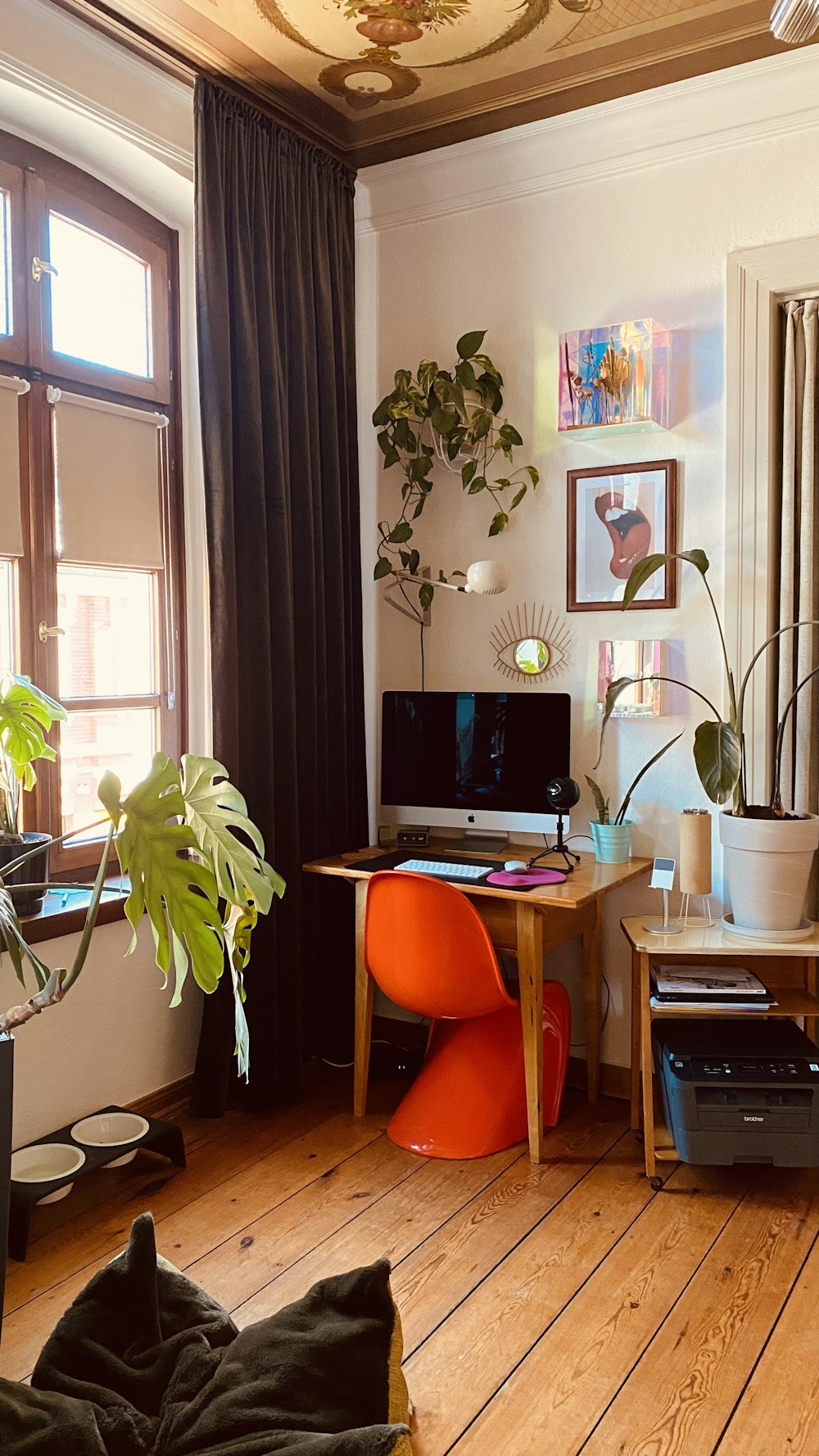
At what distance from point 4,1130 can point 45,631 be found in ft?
4.28

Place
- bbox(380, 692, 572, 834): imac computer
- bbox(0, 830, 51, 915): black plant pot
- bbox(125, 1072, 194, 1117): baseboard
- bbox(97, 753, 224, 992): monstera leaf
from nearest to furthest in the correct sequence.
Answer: bbox(97, 753, 224, 992): monstera leaf → bbox(0, 830, 51, 915): black plant pot → bbox(125, 1072, 194, 1117): baseboard → bbox(380, 692, 572, 834): imac computer

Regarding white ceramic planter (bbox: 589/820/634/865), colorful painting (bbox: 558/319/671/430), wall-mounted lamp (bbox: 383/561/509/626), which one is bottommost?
white ceramic planter (bbox: 589/820/634/865)

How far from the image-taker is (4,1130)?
1.88 meters

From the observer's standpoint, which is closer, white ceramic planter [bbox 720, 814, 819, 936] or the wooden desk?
white ceramic planter [bbox 720, 814, 819, 936]

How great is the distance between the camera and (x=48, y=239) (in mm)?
2777

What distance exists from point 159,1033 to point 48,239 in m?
2.13

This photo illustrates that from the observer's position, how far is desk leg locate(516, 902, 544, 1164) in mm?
2816

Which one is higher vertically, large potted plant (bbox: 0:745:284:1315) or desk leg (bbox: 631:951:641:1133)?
large potted plant (bbox: 0:745:284:1315)

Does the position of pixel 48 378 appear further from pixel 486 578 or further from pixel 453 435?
pixel 486 578

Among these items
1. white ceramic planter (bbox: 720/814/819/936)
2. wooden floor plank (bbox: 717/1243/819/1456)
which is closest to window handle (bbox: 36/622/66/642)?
white ceramic planter (bbox: 720/814/819/936)

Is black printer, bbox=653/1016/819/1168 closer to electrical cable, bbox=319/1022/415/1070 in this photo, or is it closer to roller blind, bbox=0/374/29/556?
electrical cable, bbox=319/1022/415/1070

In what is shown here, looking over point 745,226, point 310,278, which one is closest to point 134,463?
point 310,278

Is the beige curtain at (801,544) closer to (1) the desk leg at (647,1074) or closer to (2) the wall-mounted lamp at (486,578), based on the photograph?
(1) the desk leg at (647,1074)

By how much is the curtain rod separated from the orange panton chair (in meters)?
2.18
